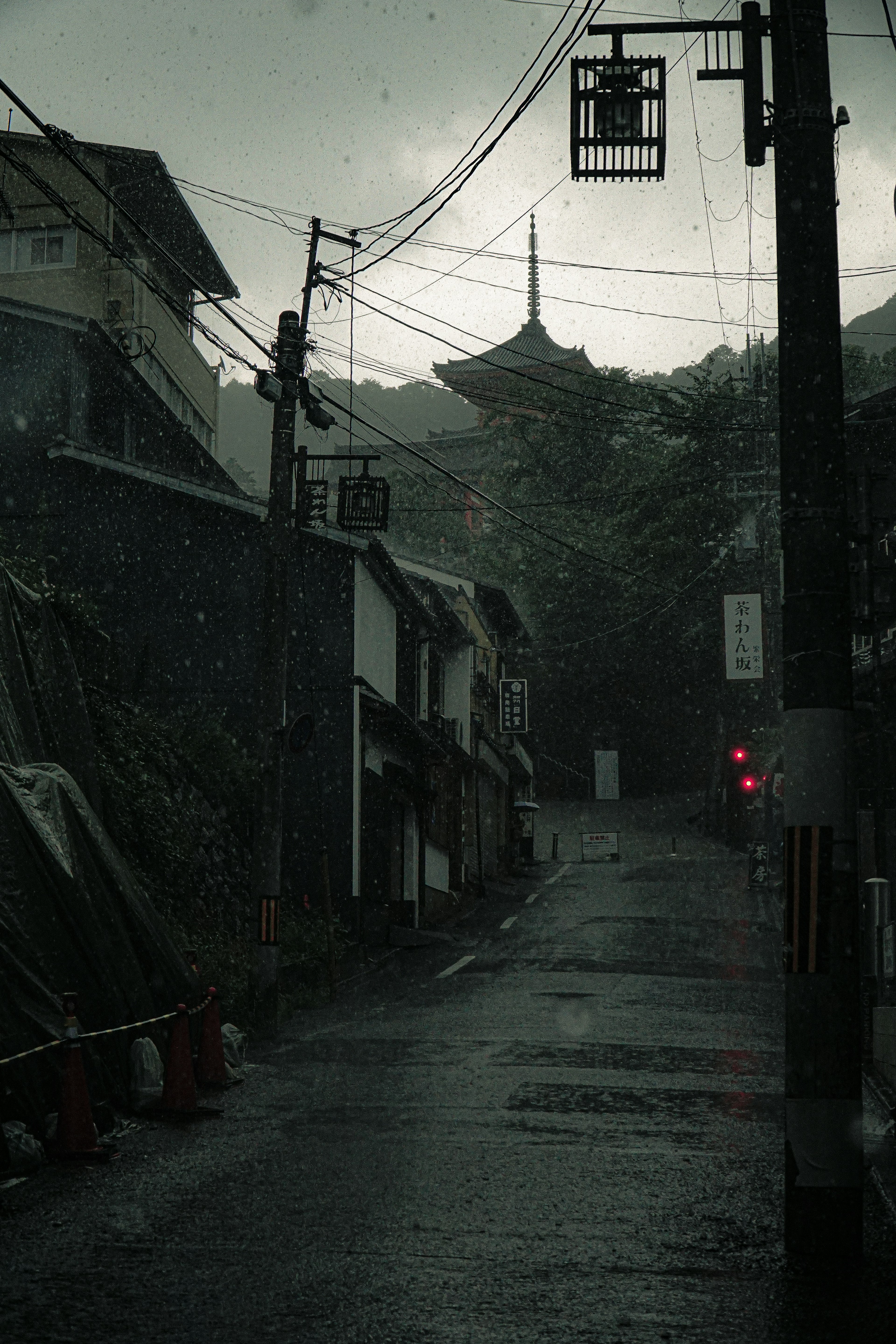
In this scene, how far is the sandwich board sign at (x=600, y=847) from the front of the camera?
49906mm

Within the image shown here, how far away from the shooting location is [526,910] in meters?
33.6

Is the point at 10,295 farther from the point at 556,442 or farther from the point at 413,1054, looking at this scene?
the point at 556,442

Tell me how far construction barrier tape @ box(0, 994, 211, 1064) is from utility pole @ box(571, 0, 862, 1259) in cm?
452

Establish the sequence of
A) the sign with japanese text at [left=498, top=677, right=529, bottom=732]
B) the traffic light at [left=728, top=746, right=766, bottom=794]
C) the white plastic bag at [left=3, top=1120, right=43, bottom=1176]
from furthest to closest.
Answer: the sign with japanese text at [left=498, top=677, right=529, bottom=732], the traffic light at [left=728, top=746, right=766, bottom=794], the white plastic bag at [left=3, top=1120, right=43, bottom=1176]

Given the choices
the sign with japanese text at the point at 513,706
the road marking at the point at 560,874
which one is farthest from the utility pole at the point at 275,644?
the sign with japanese text at the point at 513,706

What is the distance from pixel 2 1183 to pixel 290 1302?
118 inches

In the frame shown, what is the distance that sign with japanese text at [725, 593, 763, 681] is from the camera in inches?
1426

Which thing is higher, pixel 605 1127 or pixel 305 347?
pixel 305 347

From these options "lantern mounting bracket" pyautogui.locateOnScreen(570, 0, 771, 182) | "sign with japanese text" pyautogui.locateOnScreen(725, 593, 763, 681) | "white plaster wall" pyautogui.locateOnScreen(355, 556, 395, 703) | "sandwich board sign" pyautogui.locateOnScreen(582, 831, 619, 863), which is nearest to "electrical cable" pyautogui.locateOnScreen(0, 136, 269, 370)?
"lantern mounting bracket" pyautogui.locateOnScreen(570, 0, 771, 182)

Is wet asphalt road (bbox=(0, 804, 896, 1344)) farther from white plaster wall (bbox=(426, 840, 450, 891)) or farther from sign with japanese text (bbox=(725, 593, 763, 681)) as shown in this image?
sign with japanese text (bbox=(725, 593, 763, 681))

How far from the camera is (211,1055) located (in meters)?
11.2

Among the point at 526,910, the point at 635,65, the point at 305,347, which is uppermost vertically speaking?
the point at 305,347

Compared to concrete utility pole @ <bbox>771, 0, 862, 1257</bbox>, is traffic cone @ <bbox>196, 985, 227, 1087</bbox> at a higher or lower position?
lower

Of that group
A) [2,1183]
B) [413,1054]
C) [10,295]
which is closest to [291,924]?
[413,1054]
